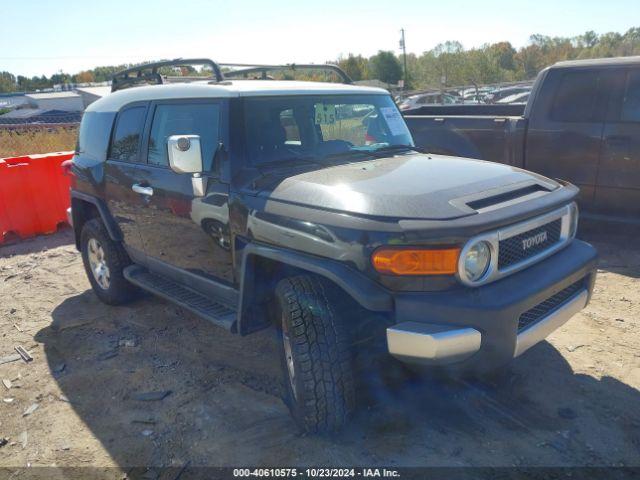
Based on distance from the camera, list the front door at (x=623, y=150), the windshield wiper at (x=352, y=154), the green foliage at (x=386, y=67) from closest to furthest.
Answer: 1. the windshield wiper at (x=352, y=154)
2. the front door at (x=623, y=150)
3. the green foliage at (x=386, y=67)

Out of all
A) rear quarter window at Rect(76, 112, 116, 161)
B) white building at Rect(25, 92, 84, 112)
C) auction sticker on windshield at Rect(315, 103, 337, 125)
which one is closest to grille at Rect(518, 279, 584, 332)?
auction sticker on windshield at Rect(315, 103, 337, 125)

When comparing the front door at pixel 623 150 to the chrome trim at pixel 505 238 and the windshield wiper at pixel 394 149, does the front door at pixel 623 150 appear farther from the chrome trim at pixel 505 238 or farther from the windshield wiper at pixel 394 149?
the chrome trim at pixel 505 238

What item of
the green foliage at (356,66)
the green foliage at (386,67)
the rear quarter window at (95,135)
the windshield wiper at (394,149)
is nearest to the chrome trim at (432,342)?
the windshield wiper at (394,149)

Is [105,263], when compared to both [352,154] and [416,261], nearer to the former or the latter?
[352,154]

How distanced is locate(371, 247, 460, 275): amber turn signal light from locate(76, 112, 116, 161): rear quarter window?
10.4ft

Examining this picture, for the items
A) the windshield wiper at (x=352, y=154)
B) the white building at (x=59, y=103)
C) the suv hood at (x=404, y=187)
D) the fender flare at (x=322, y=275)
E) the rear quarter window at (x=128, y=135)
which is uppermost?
the rear quarter window at (x=128, y=135)

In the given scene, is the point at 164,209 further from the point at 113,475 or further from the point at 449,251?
the point at 449,251

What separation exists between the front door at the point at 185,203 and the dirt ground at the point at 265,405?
0.73 meters

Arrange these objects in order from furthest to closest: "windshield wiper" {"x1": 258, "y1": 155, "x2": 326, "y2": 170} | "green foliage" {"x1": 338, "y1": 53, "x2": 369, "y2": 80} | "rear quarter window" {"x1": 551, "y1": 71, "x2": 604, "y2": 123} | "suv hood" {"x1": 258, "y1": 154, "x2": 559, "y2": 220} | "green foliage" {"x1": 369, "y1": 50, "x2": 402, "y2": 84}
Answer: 1. "green foliage" {"x1": 369, "y1": 50, "x2": 402, "y2": 84}
2. "green foliage" {"x1": 338, "y1": 53, "x2": 369, "y2": 80}
3. "rear quarter window" {"x1": 551, "y1": 71, "x2": 604, "y2": 123}
4. "windshield wiper" {"x1": 258, "y1": 155, "x2": 326, "y2": 170}
5. "suv hood" {"x1": 258, "y1": 154, "x2": 559, "y2": 220}

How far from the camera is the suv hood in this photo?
2.67m

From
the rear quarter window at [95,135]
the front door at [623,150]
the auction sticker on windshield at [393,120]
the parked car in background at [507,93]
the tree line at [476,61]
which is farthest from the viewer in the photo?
the tree line at [476,61]

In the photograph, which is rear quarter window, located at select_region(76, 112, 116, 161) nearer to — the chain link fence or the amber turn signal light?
the amber turn signal light

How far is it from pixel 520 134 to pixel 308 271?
13.5ft

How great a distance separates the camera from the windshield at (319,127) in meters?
3.44
